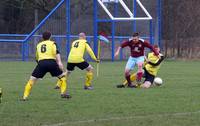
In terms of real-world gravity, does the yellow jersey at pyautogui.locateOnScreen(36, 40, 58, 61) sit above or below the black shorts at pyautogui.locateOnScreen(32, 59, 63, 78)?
above

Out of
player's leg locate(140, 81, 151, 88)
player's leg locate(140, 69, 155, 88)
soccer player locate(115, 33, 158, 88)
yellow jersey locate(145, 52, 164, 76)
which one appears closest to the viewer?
player's leg locate(140, 81, 151, 88)

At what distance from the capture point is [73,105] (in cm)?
1376

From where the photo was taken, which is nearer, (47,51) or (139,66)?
(47,51)

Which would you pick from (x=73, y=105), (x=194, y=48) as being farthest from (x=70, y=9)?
(x=73, y=105)

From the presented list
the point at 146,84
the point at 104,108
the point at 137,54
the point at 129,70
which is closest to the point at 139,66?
the point at 129,70

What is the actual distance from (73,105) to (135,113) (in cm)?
195

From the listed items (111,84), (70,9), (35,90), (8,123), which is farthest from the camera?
(70,9)

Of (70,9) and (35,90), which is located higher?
(70,9)

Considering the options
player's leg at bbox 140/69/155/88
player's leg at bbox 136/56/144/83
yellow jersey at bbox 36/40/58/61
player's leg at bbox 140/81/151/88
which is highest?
yellow jersey at bbox 36/40/58/61

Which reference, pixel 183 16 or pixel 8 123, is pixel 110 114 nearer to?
pixel 8 123

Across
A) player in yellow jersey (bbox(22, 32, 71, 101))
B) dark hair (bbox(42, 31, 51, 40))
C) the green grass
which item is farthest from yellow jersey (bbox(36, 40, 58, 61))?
the green grass

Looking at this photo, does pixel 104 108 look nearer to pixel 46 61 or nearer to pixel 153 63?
pixel 46 61

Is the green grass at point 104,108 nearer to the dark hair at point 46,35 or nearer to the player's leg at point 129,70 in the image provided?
the player's leg at point 129,70

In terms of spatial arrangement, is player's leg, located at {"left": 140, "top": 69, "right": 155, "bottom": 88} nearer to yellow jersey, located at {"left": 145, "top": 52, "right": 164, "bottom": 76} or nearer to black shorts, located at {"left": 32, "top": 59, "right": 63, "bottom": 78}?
yellow jersey, located at {"left": 145, "top": 52, "right": 164, "bottom": 76}
